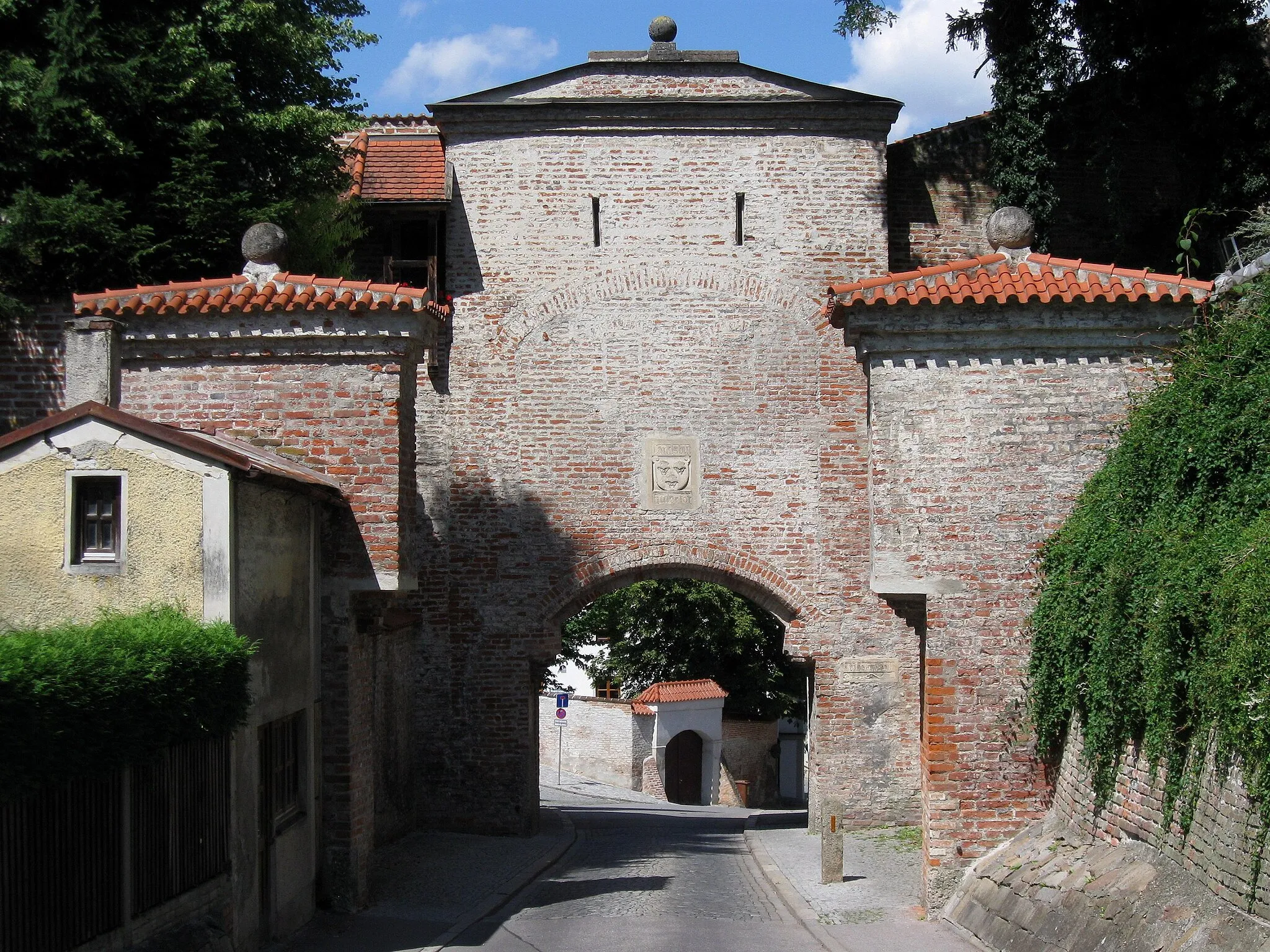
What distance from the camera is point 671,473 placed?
16.5 m

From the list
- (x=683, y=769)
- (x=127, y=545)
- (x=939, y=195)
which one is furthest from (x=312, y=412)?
(x=683, y=769)

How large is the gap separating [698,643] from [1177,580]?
23.2 m

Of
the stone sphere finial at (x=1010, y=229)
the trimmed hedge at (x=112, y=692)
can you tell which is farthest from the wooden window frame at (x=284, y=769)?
the stone sphere finial at (x=1010, y=229)

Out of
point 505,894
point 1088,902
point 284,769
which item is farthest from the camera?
point 505,894

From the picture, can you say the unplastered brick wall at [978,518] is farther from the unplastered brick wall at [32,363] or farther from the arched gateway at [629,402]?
the unplastered brick wall at [32,363]

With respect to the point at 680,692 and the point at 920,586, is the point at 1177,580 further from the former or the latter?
the point at 680,692

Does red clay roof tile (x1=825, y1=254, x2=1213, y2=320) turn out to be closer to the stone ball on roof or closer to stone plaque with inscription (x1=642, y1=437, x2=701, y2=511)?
stone plaque with inscription (x1=642, y1=437, x2=701, y2=511)

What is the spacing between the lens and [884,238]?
1705cm

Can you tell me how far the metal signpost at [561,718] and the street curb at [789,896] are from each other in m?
12.7

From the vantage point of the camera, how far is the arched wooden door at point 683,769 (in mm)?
32031

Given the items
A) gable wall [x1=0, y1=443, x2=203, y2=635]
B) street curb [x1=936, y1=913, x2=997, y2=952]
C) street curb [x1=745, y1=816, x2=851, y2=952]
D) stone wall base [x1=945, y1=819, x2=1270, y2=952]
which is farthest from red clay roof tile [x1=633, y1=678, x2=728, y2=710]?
gable wall [x1=0, y1=443, x2=203, y2=635]

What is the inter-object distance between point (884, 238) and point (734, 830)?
8.89 metres

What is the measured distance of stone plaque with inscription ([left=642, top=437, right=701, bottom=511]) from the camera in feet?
54.2

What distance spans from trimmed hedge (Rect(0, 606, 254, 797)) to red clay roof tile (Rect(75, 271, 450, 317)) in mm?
3372
